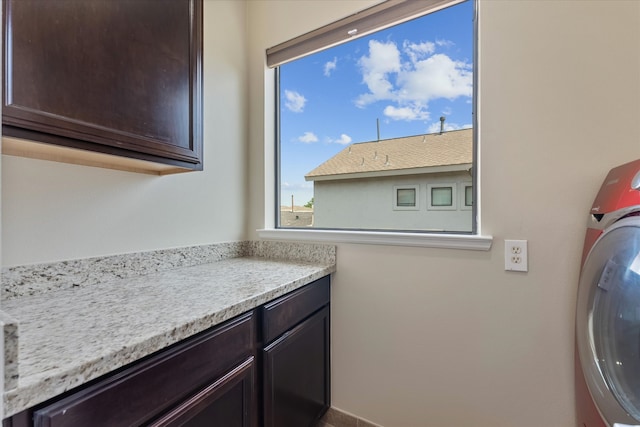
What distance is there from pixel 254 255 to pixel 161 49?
121 cm

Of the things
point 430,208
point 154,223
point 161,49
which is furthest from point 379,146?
point 154,223

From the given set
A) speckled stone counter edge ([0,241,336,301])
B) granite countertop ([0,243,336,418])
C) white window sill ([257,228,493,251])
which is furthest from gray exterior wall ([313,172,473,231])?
granite countertop ([0,243,336,418])

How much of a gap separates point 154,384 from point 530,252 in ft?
4.46

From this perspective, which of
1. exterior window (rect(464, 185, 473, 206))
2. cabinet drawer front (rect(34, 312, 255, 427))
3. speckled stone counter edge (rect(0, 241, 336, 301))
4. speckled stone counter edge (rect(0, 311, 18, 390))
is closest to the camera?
speckled stone counter edge (rect(0, 311, 18, 390))

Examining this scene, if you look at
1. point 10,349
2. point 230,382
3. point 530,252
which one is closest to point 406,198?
point 530,252

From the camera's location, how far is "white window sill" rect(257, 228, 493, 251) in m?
1.24

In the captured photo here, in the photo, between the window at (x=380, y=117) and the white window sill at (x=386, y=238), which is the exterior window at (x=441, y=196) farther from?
the white window sill at (x=386, y=238)

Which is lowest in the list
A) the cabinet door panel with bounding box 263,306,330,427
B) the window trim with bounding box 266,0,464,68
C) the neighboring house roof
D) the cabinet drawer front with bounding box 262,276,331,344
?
the cabinet door panel with bounding box 263,306,330,427

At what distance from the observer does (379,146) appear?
64.5 inches

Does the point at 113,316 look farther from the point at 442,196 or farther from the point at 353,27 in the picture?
the point at 353,27

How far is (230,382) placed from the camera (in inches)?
37.3

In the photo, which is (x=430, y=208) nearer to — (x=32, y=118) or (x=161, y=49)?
(x=161, y=49)

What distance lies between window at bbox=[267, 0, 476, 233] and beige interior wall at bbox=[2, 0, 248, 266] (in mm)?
292

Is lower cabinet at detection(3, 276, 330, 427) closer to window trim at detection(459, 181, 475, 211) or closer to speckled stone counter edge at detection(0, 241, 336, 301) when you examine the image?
speckled stone counter edge at detection(0, 241, 336, 301)
